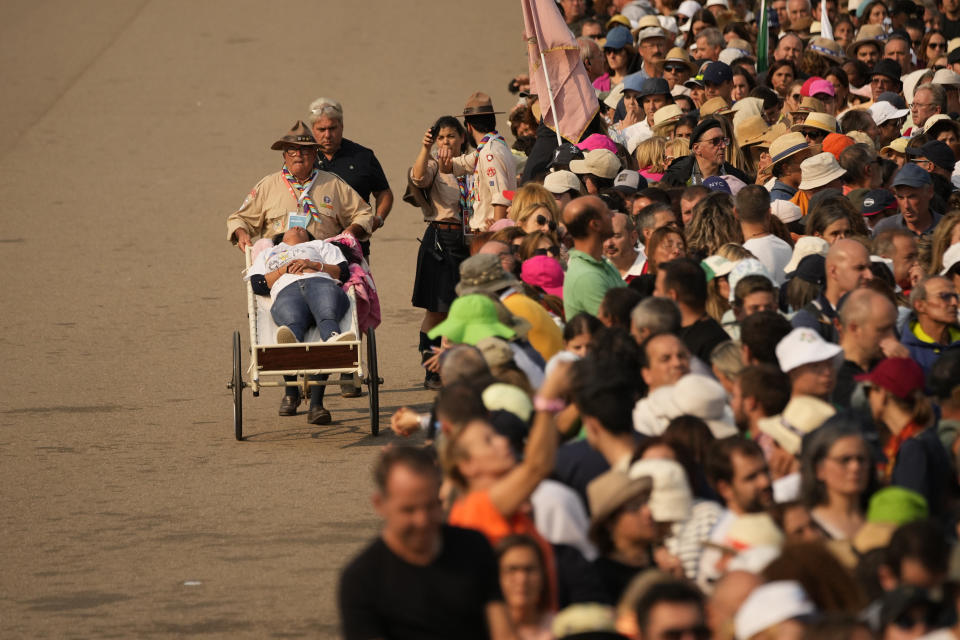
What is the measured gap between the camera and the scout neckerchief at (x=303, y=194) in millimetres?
12000

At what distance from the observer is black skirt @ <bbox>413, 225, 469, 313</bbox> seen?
13.2 m

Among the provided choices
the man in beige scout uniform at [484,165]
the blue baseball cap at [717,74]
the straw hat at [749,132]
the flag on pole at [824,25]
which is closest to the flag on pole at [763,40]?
the flag on pole at [824,25]

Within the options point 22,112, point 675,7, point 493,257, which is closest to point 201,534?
point 493,257

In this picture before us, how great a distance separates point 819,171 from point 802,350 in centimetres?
451

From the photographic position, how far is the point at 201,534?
9.05 meters

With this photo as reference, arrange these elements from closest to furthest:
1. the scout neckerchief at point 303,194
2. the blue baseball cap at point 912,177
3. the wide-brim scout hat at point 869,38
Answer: the blue baseball cap at point 912,177, the scout neckerchief at point 303,194, the wide-brim scout hat at point 869,38

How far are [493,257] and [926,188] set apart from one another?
3.45 m

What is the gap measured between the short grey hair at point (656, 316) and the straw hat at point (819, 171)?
3998 millimetres

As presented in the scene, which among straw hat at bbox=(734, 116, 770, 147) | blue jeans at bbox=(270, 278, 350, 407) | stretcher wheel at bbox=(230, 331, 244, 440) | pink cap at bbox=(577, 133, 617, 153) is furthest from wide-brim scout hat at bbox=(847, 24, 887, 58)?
stretcher wheel at bbox=(230, 331, 244, 440)

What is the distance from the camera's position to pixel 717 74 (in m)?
15.2

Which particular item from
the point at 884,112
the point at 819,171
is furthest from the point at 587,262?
the point at 884,112

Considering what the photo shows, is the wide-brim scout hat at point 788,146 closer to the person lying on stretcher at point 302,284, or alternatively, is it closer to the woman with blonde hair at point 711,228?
the woman with blonde hair at point 711,228

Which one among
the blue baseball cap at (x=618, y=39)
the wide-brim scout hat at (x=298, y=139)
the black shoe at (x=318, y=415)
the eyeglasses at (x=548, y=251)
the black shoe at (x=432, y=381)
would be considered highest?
the blue baseball cap at (x=618, y=39)

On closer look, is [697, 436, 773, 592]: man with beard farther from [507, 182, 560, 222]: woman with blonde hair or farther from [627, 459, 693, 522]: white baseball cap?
[507, 182, 560, 222]: woman with blonde hair
